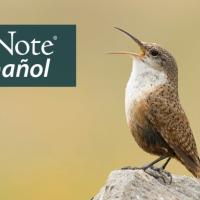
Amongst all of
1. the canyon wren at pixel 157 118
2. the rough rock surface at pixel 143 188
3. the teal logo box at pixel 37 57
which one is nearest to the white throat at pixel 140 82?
the canyon wren at pixel 157 118

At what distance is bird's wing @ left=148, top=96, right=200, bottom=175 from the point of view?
33.8 feet

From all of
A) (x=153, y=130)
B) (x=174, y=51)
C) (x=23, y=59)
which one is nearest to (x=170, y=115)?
(x=153, y=130)

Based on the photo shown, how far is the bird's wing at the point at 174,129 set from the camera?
10289mm

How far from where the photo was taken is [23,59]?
1402 centimetres

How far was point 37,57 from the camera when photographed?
45.3 ft

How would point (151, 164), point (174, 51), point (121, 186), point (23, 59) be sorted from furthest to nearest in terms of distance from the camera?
point (174, 51), point (23, 59), point (151, 164), point (121, 186)

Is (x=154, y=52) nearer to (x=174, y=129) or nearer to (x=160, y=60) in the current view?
(x=160, y=60)

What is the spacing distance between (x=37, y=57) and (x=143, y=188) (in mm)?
4949

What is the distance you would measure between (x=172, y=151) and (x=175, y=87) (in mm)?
638

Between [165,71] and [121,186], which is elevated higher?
[165,71]

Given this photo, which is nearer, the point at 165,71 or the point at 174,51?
the point at 165,71

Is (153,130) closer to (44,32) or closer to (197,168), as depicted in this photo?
(197,168)

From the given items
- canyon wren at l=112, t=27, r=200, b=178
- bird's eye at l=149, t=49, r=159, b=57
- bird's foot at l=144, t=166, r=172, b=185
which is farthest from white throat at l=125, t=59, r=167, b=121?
bird's foot at l=144, t=166, r=172, b=185

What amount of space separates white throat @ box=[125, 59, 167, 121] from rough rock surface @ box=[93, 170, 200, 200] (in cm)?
86
